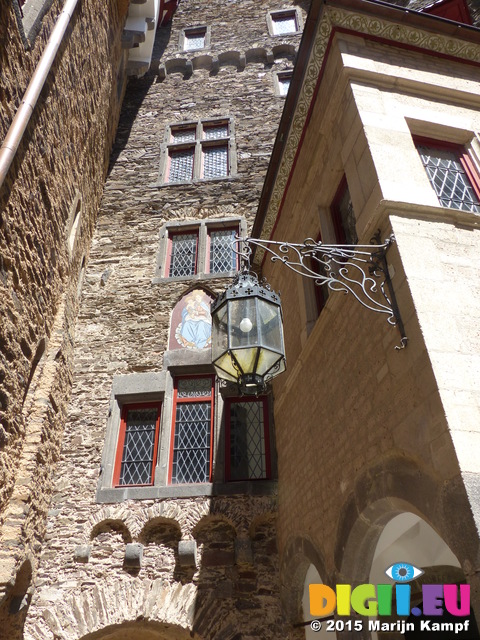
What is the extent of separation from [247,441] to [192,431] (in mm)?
796

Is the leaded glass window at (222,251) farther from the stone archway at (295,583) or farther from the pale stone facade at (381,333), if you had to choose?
the stone archway at (295,583)

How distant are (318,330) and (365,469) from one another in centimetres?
161

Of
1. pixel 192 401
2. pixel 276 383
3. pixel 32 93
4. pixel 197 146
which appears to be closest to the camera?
Answer: pixel 32 93

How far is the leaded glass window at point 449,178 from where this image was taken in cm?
415

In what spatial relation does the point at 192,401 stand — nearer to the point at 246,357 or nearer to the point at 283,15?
the point at 246,357

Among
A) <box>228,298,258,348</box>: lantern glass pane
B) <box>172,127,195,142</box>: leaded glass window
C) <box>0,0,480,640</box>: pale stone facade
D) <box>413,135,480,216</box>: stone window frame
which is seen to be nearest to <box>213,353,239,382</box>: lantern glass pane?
<box>228,298,258,348</box>: lantern glass pane

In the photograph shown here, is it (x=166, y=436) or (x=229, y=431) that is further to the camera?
(x=229, y=431)

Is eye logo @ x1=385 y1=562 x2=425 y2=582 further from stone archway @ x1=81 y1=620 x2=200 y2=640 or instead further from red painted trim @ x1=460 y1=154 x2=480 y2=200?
red painted trim @ x1=460 y1=154 x2=480 y2=200

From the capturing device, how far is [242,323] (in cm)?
359

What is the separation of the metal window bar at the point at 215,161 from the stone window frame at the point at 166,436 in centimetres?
467

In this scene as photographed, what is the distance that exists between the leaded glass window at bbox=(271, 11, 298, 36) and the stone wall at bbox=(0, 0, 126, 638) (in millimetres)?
7204

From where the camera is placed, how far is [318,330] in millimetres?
4887

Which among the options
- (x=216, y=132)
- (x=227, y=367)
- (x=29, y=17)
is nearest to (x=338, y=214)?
(x=227, y=367)

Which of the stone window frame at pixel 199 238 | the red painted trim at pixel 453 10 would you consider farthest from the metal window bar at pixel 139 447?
the red painted trim at pixel 453 10
